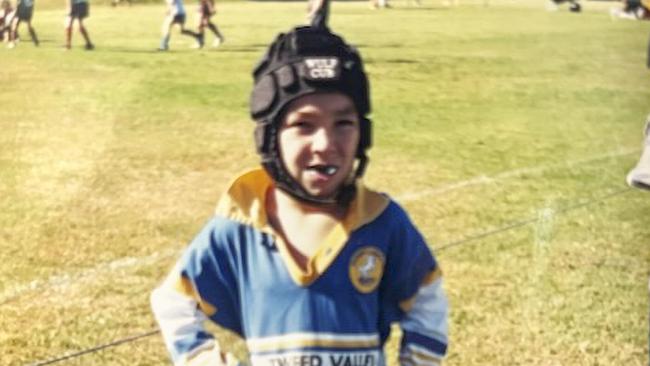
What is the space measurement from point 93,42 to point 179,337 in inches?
344

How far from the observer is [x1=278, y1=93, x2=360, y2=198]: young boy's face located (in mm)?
2463

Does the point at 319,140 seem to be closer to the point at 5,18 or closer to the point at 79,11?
the point at 5,18

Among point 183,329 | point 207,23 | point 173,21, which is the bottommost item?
point 207,23

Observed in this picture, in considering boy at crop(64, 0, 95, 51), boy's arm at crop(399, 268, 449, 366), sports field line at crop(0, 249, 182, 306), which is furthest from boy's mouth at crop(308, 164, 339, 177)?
boy at crop(64, 0, 95, 51)

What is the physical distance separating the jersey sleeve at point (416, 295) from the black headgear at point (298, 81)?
176 mm

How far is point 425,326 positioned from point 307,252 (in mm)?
348

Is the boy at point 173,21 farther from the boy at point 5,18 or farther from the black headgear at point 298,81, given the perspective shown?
the black headgear at point 298,81

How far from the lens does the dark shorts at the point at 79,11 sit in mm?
9133

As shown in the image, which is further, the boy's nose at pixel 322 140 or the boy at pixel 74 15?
the boy at pixel 74 15

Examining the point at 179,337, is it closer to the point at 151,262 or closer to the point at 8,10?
the point at 151,262

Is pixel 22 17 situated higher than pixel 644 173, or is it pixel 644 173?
pixel 644 173

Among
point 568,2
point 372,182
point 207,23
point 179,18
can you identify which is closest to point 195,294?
point 372,182

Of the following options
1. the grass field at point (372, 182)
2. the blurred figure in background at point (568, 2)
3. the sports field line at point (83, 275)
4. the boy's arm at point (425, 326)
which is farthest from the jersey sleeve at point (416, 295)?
the blurred figure in background at point (568, 2)

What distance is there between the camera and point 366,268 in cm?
247
